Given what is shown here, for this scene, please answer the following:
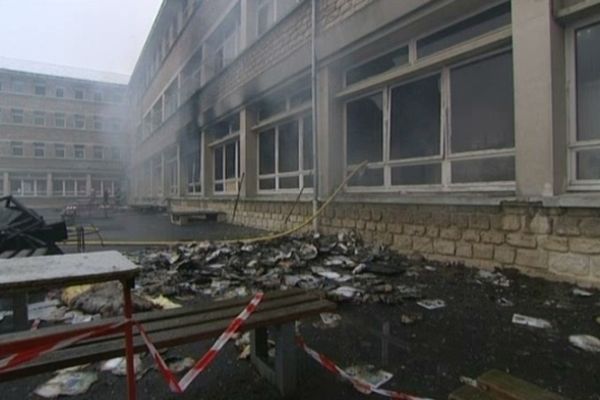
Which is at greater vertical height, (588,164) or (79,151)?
(79,151)

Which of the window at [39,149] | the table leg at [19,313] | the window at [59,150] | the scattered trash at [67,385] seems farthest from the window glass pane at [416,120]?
the window at [39,149]

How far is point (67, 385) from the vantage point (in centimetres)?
214

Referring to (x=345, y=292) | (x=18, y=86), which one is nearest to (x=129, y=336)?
(x=345, y=292)

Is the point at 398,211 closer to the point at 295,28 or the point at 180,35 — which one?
the point at 295,28

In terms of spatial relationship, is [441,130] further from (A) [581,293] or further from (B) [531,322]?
(B) [531,322]

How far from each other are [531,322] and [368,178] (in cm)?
433

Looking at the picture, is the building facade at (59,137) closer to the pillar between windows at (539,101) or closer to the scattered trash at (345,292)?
the scattered trash at (345,292)

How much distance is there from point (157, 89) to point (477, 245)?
77.1 feet

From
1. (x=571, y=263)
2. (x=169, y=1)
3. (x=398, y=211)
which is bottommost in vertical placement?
(x=571, y=263)

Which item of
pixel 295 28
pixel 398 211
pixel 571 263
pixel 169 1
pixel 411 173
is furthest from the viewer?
pixel 169 1

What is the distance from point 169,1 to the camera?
64.6ft

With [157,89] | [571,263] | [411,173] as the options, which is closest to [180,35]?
[157,89]

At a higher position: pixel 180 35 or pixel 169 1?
pixel 169 1

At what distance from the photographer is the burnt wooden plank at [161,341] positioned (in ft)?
5.28
